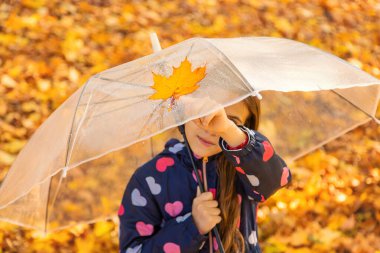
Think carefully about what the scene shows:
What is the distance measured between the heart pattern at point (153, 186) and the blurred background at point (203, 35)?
5.18ft

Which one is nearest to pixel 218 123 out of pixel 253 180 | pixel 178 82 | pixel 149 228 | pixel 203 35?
pixel 178 82

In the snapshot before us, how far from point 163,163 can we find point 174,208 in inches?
6.0

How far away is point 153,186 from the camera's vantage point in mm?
2139

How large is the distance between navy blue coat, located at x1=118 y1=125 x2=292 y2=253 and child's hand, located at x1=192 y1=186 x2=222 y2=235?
0.9 inches

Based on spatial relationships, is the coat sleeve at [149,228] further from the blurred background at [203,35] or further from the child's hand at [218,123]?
the blurred background at [203,35]

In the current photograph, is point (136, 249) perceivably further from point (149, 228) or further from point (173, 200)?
point (173, 200)

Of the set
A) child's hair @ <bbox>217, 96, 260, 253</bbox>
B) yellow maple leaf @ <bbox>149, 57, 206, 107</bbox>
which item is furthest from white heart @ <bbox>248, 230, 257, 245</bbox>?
yellow maple leaf @ <bbox>149, 57, 206, 107</bbox>

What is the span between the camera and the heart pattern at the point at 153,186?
2131 millimetres

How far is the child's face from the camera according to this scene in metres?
2.00

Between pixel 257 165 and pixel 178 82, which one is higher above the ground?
pixel 178 82

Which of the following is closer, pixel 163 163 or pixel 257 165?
pixel 257 165

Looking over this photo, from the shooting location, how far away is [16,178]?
81.5 inches

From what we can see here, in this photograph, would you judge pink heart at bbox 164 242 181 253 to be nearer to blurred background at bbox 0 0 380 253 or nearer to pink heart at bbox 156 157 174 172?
pink heart at bbox 156 157 174 172

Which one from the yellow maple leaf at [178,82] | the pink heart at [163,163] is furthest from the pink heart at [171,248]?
the yellow maple leaf at [178,82]
